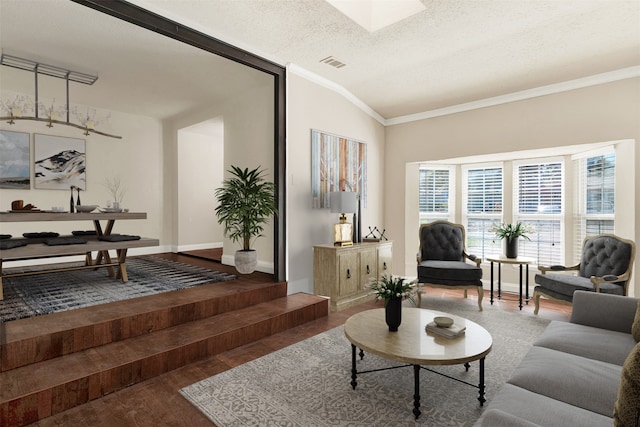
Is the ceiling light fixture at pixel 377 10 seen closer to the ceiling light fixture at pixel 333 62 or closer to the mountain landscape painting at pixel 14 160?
the ceiling light fixture at pixel 333 62

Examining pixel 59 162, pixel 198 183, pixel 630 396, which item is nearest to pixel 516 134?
pixel 630 396

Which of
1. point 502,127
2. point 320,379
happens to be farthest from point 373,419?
point 502,127

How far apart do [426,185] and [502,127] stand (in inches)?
60.1

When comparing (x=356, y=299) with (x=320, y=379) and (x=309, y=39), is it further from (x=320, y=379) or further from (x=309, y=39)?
(x=309, y=39)

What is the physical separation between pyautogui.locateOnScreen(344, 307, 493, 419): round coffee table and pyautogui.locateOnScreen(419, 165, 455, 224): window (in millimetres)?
3533

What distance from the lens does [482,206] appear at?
5648 millimetres

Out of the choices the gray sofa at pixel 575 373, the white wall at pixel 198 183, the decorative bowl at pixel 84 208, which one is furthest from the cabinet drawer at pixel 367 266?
the white wall at pixel 198 183

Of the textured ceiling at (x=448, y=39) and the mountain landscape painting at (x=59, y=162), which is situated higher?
the textured ceiling at (x=448, y=39)

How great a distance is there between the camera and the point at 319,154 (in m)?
4.75

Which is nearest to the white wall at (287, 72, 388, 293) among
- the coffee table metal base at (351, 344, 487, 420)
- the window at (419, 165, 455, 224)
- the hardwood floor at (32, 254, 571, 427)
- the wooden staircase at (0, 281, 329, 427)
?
the wooden staircase at (0, 281, 329, 427)

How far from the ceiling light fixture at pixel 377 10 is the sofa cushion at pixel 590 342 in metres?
2.93

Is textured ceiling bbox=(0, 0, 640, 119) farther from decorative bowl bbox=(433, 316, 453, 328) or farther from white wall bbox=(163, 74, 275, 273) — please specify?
decorative bowl bbox=(433, 316, 453, 328)

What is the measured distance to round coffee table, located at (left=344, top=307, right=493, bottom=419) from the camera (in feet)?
6.63

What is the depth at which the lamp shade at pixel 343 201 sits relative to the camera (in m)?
4.46
